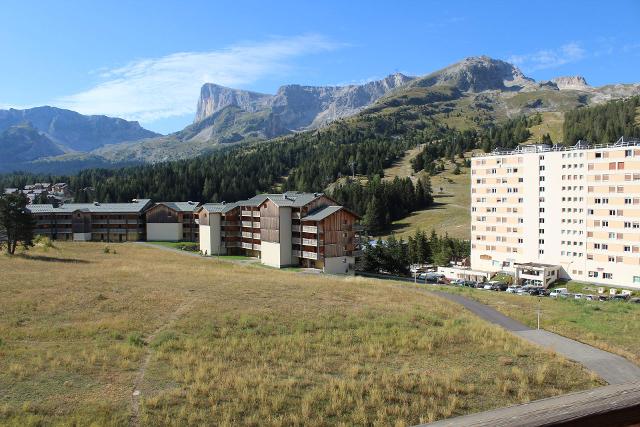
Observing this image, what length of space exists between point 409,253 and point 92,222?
8333 centimetres

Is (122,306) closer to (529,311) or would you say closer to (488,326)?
(488,326)

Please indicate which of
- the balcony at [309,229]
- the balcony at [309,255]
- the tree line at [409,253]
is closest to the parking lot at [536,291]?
the tree line at [409,253]

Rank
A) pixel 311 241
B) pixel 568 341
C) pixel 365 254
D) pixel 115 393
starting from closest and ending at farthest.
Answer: pixel 115 393 → pixel 568 341 → pixel 311 241 → pixel 365 254

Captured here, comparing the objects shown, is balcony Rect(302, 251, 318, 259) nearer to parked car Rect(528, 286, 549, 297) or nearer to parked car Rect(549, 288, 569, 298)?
parked car Rect(528, 286, 549, 297)

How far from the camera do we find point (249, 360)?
2464cm

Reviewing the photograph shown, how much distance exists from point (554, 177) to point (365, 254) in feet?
130

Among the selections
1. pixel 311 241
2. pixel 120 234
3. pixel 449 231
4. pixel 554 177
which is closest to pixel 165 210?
pixel 120 234

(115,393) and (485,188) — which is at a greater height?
(485,188)

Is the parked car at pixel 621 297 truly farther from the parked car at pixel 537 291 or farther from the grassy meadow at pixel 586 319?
the grassy meadow at pixel 586 319

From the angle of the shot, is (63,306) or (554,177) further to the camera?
(554,177)

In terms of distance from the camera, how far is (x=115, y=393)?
19.4 metres

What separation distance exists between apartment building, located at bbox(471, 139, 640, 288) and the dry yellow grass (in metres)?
59.1

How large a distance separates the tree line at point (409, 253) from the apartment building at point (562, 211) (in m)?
5.40

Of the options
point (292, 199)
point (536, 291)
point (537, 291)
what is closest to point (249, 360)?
point (536, 291)
